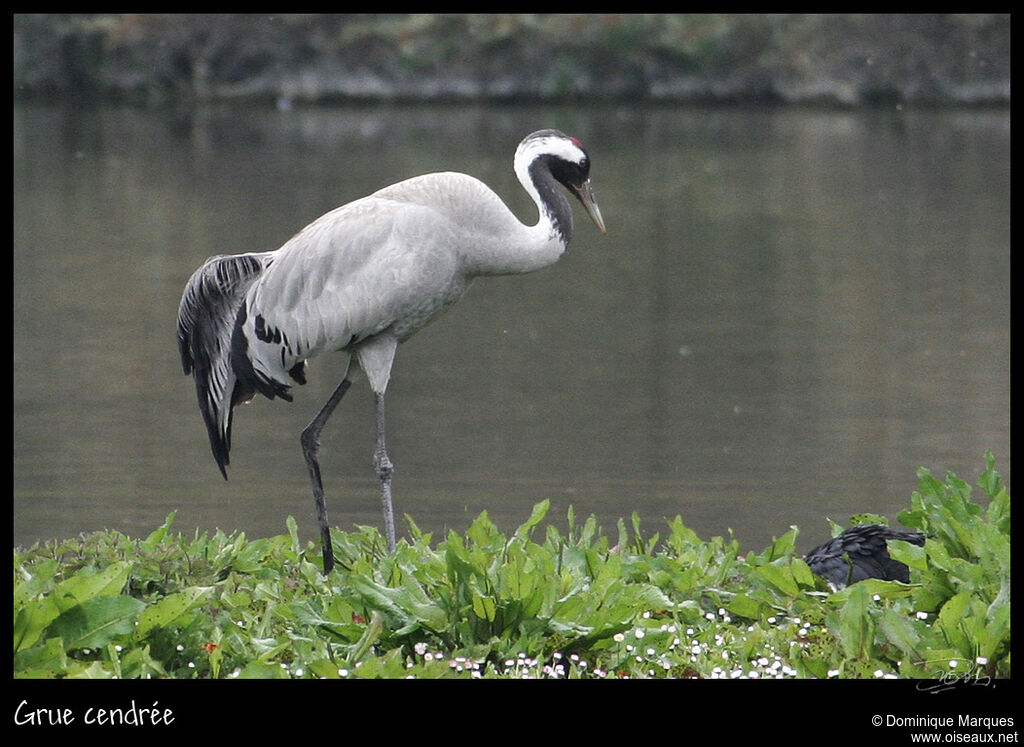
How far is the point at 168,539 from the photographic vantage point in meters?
5.87

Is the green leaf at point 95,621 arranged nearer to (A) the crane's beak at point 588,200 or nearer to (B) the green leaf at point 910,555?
(B) the green leaf at point 910,555

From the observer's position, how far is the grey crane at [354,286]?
579 centimetres

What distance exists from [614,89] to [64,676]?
29349mm

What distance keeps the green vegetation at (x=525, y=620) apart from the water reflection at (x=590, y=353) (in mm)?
2056

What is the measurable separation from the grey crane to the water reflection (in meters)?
1.32

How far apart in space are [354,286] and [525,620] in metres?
1.59

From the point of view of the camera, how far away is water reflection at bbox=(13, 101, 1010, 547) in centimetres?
803

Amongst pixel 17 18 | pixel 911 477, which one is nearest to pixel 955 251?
pixel 911 477

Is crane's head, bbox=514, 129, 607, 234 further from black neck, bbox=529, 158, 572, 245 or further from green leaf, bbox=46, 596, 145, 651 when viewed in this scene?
green leaf, bbox=46, 596, 145, 651

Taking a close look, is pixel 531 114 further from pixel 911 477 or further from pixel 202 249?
pixel 911 477

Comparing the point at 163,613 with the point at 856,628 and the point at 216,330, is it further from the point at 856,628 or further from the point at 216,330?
the point at 856,628

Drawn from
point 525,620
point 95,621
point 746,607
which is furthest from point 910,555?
point 95,621

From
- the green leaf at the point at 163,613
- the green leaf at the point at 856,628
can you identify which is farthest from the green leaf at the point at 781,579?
the green leaf at the point at 163,613

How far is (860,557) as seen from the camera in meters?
5.46
